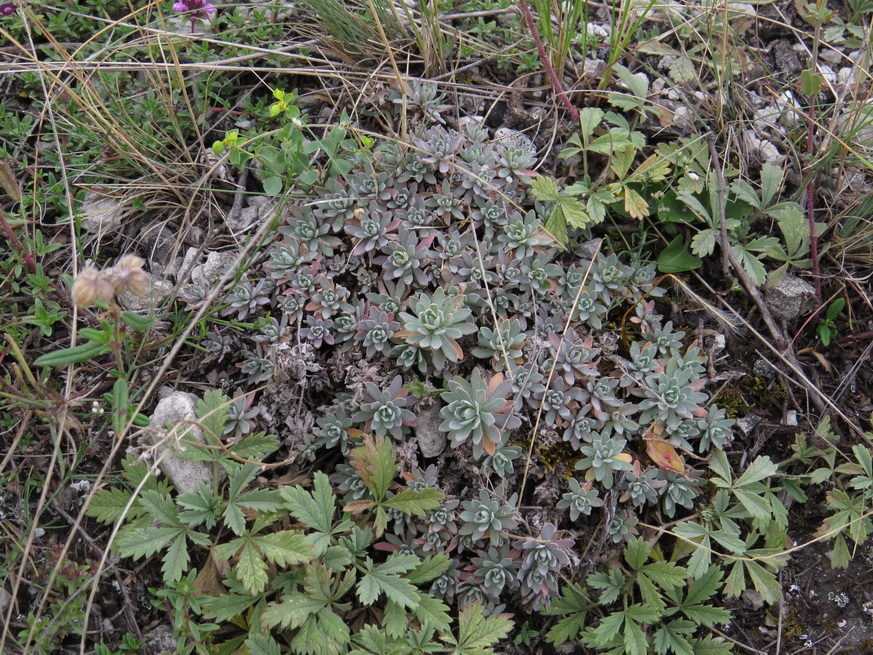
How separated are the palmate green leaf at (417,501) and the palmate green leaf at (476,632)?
1.42 feet

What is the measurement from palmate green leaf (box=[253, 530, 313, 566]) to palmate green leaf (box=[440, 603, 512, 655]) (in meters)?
0.63

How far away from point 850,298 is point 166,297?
10.9 feet

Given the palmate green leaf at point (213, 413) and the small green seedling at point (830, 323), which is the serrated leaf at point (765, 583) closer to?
the small green seedling at point (830, 323)

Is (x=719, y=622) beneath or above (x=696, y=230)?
beneath

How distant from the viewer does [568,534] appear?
2.72m

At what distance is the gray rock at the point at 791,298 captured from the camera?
3.07m

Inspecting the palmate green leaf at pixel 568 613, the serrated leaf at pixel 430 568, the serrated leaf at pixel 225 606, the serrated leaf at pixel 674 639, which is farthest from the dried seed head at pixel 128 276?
the serrated leaf at pixel 674 639

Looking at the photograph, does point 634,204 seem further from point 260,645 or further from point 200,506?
point 260,645

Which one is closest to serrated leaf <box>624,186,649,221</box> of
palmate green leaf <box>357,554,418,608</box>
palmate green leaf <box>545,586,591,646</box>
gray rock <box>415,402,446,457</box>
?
gray rock <box>415,402,446,457</box>

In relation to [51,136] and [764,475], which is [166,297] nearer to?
[51,136]

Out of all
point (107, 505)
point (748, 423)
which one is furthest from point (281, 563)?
point (748, 423)

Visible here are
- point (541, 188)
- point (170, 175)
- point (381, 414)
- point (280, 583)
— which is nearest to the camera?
point (280, 583)

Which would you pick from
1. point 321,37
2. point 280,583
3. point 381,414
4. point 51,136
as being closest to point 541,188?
point 381,414

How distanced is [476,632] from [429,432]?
2.69ft
